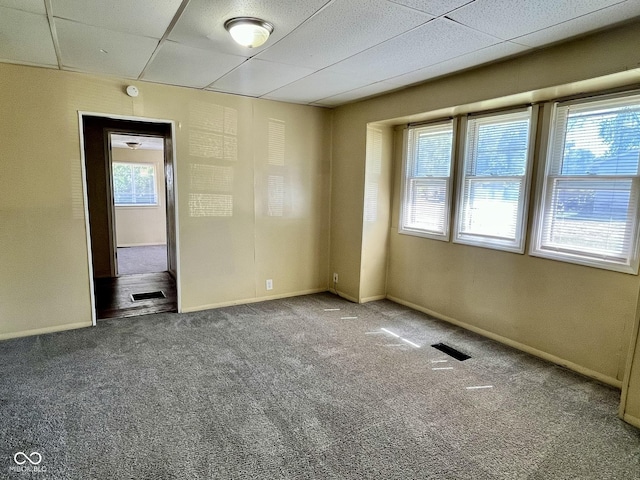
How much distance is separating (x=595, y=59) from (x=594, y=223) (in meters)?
1.22

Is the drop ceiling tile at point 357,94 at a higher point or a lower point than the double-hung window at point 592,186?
higher

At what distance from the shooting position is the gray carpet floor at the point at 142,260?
255 inches

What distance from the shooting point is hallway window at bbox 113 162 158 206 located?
8.87m

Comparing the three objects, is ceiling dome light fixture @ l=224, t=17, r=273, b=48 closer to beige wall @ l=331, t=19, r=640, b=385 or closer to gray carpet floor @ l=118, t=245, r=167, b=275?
beige wall @ l=331, t=19, r=640, b=385

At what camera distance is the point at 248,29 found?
2309 mm

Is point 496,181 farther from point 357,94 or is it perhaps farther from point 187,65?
point 187,65

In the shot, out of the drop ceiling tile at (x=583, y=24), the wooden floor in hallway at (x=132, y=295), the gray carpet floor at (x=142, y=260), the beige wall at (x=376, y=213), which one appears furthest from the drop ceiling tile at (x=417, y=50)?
the gray carpet floor at (x=142, y=260)

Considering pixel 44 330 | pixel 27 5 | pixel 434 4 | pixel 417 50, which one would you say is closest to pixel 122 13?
pixel 27 5

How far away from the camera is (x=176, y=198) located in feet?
13.3

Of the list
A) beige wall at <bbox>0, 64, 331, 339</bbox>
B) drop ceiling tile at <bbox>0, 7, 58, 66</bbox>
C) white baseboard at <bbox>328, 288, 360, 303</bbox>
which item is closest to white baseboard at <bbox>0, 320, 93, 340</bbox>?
beige wall at <bbox>0, 64, 331, 339</bbox>

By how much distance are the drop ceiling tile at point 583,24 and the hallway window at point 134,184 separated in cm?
876

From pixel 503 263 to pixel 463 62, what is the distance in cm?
187
